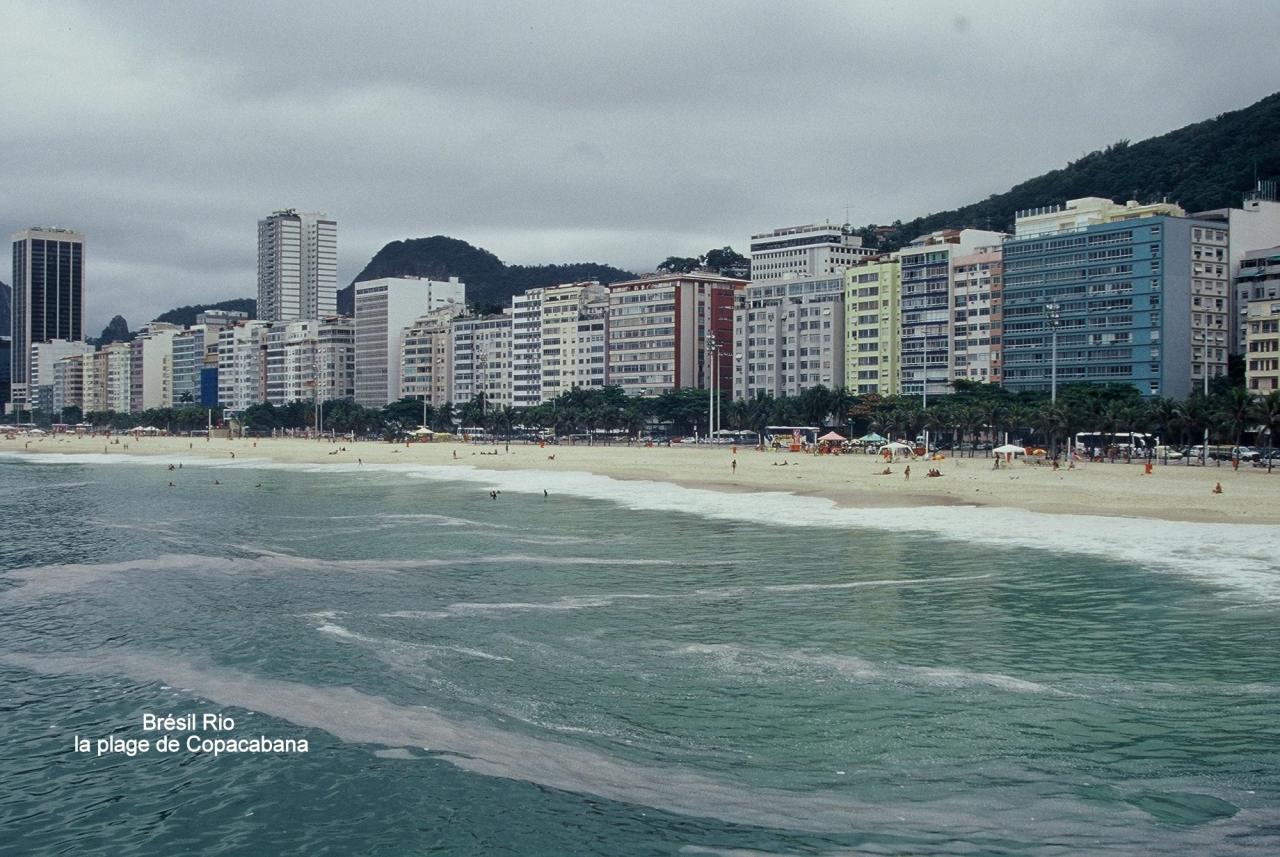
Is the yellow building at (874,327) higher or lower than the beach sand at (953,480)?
higher

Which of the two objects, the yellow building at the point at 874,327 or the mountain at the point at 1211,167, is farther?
the mountain at the point at 1211,167

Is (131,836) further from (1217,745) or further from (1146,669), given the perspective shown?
(1146,669)

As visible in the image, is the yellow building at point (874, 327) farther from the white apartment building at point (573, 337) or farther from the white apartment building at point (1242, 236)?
the white apartment building at point (573, 337)

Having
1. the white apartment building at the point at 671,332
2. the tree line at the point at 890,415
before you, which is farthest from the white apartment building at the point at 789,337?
the tree line at the point at 890,415

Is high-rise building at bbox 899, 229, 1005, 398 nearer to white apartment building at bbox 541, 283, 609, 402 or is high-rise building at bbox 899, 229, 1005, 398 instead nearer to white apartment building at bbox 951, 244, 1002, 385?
white apartment building at bbox 951, 244, 1002, 385

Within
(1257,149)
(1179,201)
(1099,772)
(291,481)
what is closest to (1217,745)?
(1099,772)
